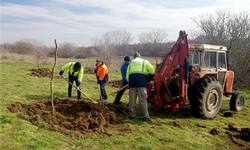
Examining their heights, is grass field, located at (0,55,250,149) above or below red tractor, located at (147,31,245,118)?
below

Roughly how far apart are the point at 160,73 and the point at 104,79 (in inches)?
103

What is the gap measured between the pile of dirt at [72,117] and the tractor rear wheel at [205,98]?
7.55 ft

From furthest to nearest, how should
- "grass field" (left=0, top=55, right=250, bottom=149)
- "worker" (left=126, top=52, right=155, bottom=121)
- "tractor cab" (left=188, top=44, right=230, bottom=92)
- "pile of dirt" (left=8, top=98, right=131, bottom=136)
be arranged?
"tractor cab" (left=188, top=44, right=230, bottom=92), "worker" (left=126, top=52, right=155, bottom=121), "pile of dirt" (left=8, top=98, right=131, bottom=136), "grass field" (left=0, top=55, right=250, bottom=149)

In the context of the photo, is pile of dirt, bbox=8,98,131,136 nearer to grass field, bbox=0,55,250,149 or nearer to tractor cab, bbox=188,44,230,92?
grass field, bbox=0,55,250,149

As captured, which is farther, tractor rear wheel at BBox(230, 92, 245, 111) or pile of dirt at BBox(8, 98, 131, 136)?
tractor rear wheel at BBox(230, 92, 245, 111)

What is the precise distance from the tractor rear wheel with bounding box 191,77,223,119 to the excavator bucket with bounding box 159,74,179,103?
1.94ft

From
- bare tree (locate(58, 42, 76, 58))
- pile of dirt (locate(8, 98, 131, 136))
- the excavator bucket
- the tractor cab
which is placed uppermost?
bare tree (locate(58, 42, 76, 58))

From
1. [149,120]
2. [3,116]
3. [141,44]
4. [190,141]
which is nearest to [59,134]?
[3,116]

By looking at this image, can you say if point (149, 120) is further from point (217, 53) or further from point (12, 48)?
point (12, 48)

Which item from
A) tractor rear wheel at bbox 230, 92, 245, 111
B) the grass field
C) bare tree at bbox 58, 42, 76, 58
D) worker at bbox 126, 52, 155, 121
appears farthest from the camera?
bare tree at bbox 58, 42, 76, 58

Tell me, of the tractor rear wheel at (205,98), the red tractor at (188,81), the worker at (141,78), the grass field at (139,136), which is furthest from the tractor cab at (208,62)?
the worker at (141,78)

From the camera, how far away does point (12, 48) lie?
123ft

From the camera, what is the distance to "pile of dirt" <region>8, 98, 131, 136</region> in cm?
436

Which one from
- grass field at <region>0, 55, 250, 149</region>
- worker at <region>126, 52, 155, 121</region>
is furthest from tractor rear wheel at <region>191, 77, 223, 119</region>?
A: worker at <region>126, 52, 155, 121</region>
